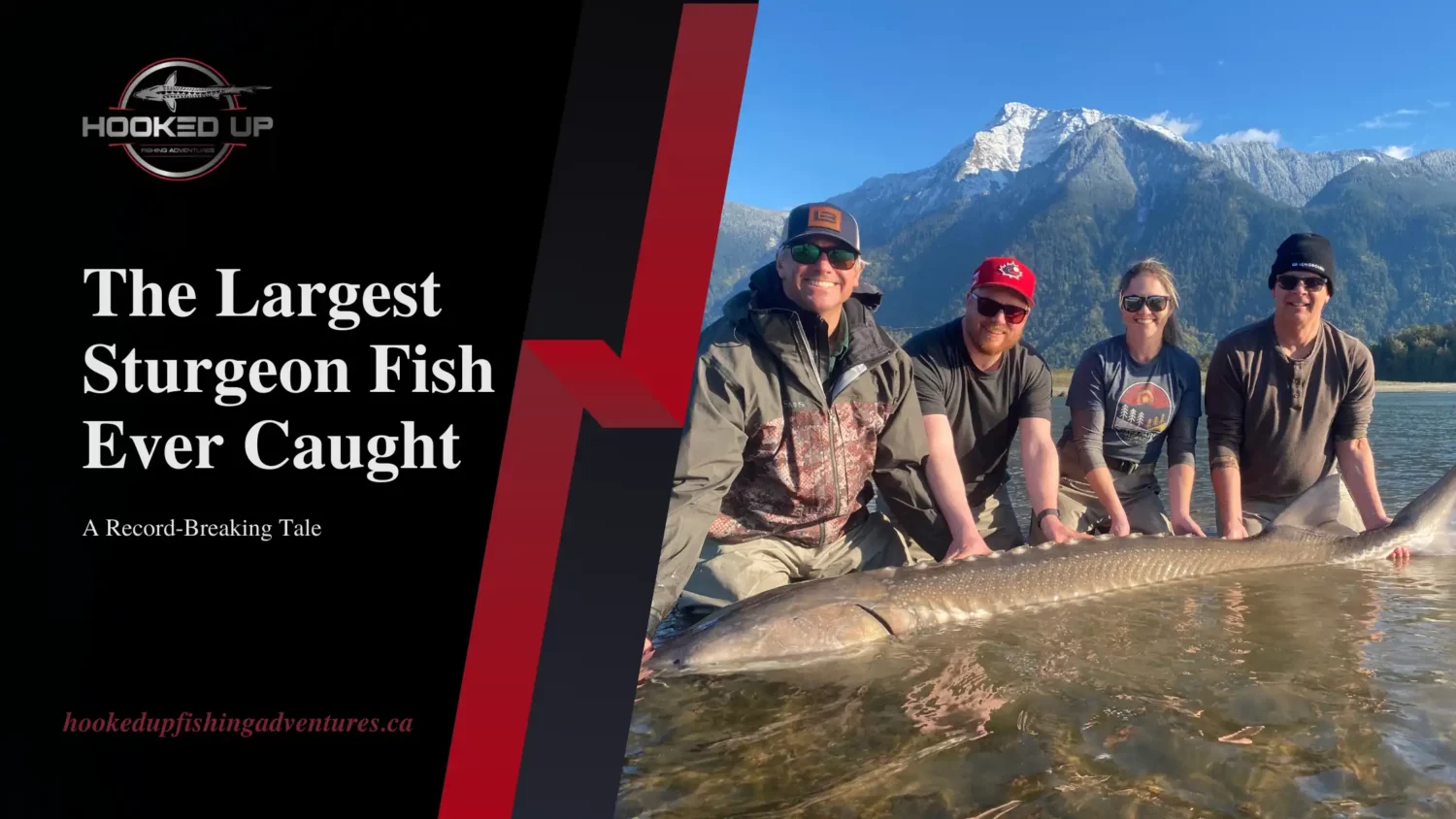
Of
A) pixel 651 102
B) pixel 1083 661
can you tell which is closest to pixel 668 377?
pixel 651 102

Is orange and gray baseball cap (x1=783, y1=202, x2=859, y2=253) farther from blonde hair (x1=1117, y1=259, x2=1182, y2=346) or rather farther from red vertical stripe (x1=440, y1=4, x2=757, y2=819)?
blonde hair (x1=1117, y1=259, x2=1182, y2=346)

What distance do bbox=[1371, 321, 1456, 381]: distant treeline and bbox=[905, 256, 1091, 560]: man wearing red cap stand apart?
72.8 m

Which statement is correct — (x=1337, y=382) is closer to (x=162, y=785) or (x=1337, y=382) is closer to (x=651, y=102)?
(x=651, y=102)

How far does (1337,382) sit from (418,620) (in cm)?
708

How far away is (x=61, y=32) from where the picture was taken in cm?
264

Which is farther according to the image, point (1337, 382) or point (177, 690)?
point (1337, 382)

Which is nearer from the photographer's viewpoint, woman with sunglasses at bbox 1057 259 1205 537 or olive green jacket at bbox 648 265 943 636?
olive green jacket at bbox 648 265 943 636

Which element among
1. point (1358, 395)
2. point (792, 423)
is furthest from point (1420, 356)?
point (792, 423)

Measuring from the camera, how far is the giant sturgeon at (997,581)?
445 cm

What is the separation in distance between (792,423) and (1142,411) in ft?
10.7

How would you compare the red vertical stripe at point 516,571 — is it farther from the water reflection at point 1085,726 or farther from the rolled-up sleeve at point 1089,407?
the rolled-up sleeve at point 1089,407

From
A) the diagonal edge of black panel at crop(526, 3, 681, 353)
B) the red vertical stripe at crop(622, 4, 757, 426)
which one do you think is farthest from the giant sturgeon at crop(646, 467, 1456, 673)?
the diagonal edge of black panel at crop(526, 3, 681, 353)

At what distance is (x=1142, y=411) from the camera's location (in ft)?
22.6

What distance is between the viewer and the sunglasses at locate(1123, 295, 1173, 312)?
21.6 feet
